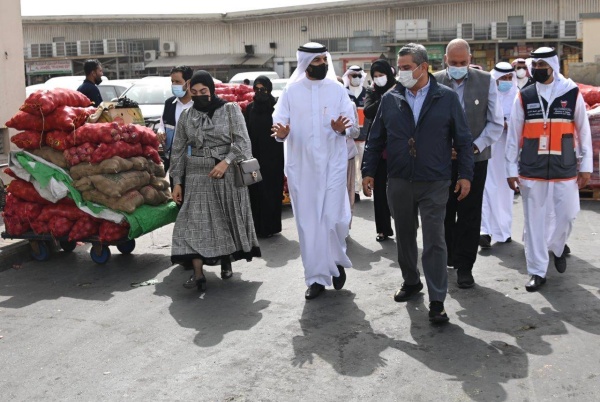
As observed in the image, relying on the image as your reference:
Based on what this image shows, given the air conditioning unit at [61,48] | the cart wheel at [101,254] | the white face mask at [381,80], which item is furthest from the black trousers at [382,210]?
the air conditioning unit at [61,48]

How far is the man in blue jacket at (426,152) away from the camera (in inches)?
258

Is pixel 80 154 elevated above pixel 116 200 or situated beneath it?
elevated above

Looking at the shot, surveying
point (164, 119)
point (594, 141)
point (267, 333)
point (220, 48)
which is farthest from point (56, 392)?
point (220, 48)

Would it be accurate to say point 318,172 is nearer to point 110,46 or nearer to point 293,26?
point 293,26

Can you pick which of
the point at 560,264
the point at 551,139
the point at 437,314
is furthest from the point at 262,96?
the point at 437,314

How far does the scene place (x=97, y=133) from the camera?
869 centimetres

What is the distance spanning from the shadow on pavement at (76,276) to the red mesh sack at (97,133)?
1.27 meters

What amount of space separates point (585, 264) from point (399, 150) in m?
2.81

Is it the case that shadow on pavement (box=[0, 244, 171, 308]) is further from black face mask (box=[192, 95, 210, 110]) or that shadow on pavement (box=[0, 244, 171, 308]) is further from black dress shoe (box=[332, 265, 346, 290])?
black dress shoe (box=[332, 265, 346, 290])

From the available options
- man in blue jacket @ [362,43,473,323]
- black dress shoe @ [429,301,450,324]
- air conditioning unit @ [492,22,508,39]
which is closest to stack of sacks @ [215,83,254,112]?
man in blue jacket @ [362,43,473,323]

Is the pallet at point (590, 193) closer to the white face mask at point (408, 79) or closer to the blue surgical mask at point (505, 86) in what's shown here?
the blue surgical mask at point (505, 86)

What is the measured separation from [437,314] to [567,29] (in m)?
54.7

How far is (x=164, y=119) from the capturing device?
988 centimetres

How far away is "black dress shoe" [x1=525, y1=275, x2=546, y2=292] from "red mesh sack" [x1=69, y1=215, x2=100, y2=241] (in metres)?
4.12
